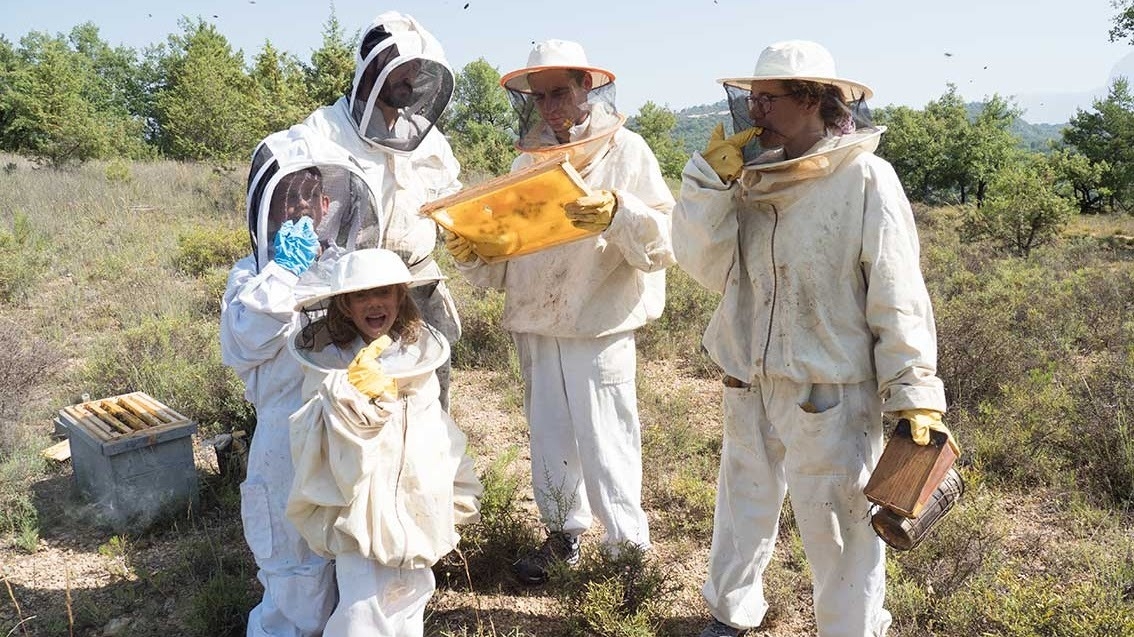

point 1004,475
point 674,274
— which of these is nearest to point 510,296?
point 1004,475

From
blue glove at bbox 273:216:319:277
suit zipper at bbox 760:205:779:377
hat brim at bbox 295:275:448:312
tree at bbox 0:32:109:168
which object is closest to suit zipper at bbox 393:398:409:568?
hat brim at bbox 295:275:448:312

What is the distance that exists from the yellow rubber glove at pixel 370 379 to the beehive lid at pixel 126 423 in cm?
236

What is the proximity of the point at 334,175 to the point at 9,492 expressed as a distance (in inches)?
133

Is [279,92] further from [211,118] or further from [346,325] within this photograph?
[346,325]

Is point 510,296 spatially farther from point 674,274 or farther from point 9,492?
point 674,274

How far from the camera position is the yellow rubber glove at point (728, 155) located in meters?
2.60

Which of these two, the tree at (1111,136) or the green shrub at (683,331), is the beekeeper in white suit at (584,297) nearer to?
the green shrub at (683,331)

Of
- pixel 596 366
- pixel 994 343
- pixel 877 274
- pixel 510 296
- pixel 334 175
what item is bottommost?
pixel 994 343

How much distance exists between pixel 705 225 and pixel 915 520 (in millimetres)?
1196

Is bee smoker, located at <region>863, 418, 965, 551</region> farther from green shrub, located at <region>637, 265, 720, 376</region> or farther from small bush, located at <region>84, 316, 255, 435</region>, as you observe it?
green shrub, located at <region>637, 265, 720, 376</region>

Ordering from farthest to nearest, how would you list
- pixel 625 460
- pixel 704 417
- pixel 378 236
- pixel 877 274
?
pixel 704 417
pixel 625 460
pixel 378 236
pixel 877 274

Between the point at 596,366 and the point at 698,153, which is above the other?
the point at 698,153

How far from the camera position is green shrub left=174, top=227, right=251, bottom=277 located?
9.42 meters

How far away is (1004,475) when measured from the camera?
4.75m
